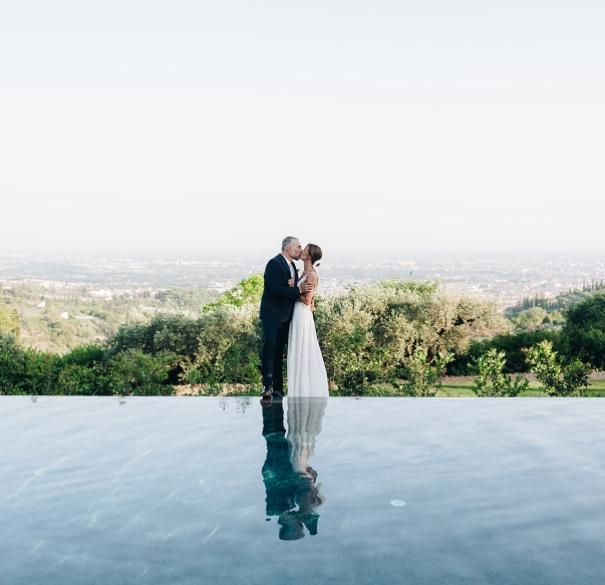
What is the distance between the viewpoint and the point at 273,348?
8266mm

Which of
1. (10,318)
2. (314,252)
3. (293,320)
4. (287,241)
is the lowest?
(10,318)

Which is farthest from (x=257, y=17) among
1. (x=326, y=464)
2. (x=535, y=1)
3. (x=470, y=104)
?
(x=326, y=464)

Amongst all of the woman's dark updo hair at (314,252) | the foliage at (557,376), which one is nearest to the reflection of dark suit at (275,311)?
the woman's dark updo hair at (314,252)

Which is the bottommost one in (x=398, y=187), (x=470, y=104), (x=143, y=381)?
(x=143, y=381)

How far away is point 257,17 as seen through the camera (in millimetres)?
34719

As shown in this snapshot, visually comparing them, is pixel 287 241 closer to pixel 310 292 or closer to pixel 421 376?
pixel 310 292

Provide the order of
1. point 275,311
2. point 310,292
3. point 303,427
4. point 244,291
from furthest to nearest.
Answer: point 244,291 → point 275,311 → point 310,292 → point 303,427

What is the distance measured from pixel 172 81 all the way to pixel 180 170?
1667cm

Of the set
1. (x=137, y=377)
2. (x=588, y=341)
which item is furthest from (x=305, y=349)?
(x=588, y=341)

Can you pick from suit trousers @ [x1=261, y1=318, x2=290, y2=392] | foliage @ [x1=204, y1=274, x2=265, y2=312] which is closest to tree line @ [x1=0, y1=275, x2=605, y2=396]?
suit trousers @ [x1=261, y1=318, x2=290, y2=392]

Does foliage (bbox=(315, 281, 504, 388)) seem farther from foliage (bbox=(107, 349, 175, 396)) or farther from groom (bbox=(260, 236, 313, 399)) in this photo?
groom (bbox=(260, 236, 313, 399))

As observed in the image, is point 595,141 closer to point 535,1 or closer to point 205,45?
point 535,1

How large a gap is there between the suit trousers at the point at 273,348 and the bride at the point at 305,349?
0.45 ft

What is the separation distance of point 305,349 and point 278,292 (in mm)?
782
